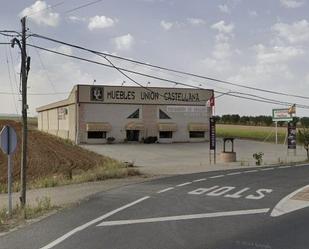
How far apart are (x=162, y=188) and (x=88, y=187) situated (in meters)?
3.35

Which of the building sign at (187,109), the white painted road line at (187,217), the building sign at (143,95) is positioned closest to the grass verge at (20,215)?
the white painted road line at (187,217)

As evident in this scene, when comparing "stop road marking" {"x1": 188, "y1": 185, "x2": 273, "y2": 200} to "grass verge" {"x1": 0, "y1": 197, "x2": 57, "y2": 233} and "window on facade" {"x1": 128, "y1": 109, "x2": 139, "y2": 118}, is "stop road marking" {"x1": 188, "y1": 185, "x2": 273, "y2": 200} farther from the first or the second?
"window on facade" {"x1": 128, "y1": 109, "x2": 139, "y2": 118}

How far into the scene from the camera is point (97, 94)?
62.2m

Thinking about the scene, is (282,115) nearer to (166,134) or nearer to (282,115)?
Result: (282,115)

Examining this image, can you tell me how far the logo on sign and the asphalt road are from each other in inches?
1765

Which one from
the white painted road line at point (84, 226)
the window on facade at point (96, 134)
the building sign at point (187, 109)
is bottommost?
the white painted road line at point (84, 226)

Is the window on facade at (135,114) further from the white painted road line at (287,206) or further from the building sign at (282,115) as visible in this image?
the white painted road line at (287,206)

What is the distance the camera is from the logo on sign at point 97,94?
61875 mm

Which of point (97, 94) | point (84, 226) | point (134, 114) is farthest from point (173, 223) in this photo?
point (134, 114)

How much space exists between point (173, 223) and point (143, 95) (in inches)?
A: 2107

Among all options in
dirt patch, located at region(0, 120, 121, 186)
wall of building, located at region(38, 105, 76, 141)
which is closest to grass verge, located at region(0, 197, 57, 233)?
dirt patch, located at region(0, 120, 121, 186)

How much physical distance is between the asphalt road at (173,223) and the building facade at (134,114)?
145ft

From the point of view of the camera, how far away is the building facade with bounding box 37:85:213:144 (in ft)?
202

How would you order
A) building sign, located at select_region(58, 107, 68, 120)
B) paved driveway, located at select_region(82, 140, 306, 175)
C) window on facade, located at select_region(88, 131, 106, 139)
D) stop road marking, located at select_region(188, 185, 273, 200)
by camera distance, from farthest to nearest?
1. building sign, located at select_region(58, 107, 68, 120)
2. window on facade, located at select_region(88, 131, 106, 139)
3. paved driveway, located at select_region(82, 140, 306, 175)
4. stop road marking, located at select_region(188, 185, 273, 200)
